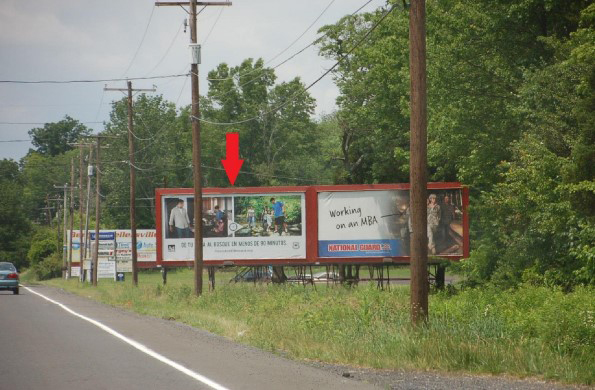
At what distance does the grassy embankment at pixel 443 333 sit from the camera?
49.2 ft

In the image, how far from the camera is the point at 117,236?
80.7 metres

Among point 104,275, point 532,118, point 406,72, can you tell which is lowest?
point 104,275

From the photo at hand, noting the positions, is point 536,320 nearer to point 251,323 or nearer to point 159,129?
point 251,323

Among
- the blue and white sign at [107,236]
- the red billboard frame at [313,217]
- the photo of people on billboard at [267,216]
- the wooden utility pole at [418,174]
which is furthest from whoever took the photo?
the blue and white sign at [107,236]

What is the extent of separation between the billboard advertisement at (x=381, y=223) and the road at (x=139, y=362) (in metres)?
18.3

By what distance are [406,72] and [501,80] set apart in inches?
371

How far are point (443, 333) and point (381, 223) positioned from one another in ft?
A: 80.2

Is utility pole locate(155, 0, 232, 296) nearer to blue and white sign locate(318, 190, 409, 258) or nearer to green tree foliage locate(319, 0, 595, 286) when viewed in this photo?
green tree foliage locate(319, 0, 595, 286)

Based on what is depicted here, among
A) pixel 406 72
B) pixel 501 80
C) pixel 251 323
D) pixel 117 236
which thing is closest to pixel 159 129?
pixel 117 236

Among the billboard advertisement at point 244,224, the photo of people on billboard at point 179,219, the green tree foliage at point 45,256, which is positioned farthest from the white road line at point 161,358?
the green tree foliage at point 45,256

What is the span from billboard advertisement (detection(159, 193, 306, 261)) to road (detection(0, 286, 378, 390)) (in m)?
18.2

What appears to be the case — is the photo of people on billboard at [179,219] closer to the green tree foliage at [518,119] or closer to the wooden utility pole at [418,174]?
the green tree foliage at [518,119]

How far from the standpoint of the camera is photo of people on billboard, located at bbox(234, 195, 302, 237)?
1629 inches

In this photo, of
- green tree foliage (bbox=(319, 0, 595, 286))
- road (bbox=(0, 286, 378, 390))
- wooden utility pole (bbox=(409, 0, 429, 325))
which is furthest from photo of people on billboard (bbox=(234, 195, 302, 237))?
wooden utility pole (bbox=(409, 0, 429, 325))
